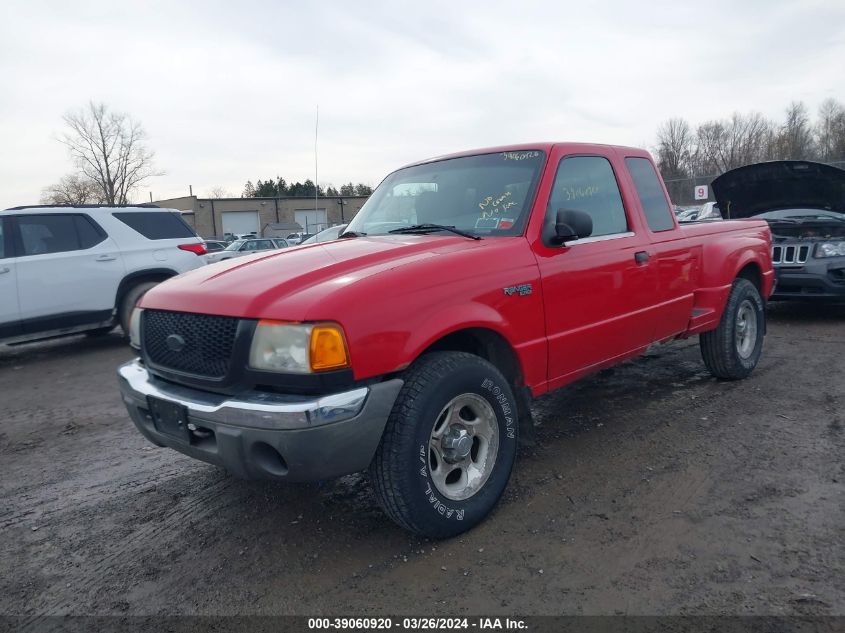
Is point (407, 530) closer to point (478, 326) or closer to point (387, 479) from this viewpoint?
point (387, 479)

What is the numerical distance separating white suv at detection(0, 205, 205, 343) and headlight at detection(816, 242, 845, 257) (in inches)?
308

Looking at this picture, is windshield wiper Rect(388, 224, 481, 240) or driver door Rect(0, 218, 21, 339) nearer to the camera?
windshield wiper Rect(388, 224, 481, 240)

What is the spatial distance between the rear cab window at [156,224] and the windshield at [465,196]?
196 inches

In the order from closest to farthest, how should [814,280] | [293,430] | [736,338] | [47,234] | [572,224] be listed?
[293,430] → [572,224] → [736,338] → [814,280] → [47,234]

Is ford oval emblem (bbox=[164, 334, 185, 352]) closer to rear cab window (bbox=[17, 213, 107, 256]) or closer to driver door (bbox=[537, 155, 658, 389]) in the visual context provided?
driver door (bbox=[537, 155, 658, 389])

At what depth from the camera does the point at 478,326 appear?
3.03 meters

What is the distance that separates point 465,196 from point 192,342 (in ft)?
5.96

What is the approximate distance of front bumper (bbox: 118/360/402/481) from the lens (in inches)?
97.0

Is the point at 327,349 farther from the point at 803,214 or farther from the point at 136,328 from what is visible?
the point at 803,214

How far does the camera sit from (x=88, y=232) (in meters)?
7.75

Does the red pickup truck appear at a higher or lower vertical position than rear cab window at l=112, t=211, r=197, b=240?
lower

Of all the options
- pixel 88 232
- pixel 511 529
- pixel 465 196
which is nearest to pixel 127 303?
pixel 88 232

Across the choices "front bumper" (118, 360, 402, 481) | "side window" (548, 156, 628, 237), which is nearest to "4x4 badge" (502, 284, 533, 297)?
"side window" (548, 156, 628, 237)

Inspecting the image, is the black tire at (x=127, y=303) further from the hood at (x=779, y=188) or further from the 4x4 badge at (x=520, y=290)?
the hood at (x=779, y=188)
